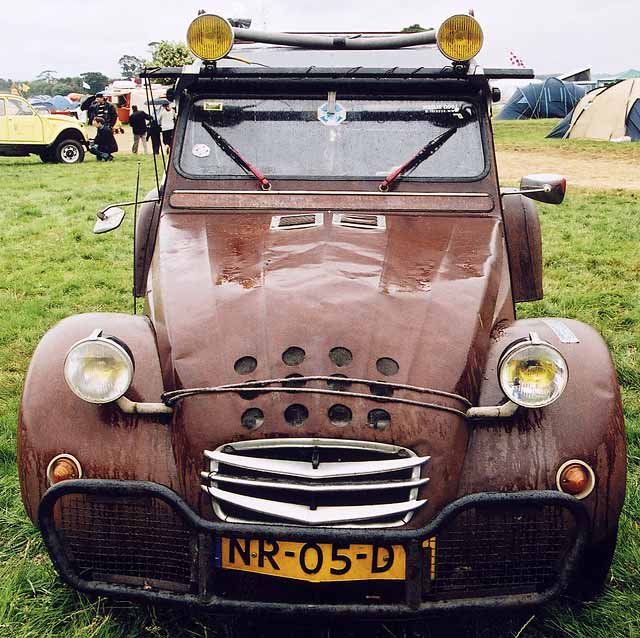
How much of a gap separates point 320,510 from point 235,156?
1962 mm

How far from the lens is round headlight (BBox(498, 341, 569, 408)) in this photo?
7.86 feet

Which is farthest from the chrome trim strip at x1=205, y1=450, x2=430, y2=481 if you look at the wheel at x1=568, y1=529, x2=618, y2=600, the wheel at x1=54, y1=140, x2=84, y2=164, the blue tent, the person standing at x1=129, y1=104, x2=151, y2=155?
the blue tent

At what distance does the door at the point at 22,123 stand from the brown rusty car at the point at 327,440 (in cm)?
1703

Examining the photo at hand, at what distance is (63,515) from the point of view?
248 centimetres

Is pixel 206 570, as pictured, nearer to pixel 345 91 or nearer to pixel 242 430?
pixel 242 430

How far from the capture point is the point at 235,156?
363 cm

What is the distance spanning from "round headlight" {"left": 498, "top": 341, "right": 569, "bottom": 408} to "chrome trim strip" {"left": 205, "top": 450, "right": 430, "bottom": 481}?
0.38 metres

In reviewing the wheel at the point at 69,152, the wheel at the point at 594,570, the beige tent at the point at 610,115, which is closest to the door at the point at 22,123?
the wheel at the point at 69,152

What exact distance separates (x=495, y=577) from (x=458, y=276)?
43.2 inches

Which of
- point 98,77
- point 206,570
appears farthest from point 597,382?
point 98,77

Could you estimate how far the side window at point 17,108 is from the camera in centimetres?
1834

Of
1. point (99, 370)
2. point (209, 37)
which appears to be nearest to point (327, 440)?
point (99, 370)

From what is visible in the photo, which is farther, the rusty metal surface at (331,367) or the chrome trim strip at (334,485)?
the rusty metal surface at (331,367)

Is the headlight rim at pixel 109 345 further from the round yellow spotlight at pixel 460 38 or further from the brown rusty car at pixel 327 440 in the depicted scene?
the round yellow spotlight at pixel 460 38
